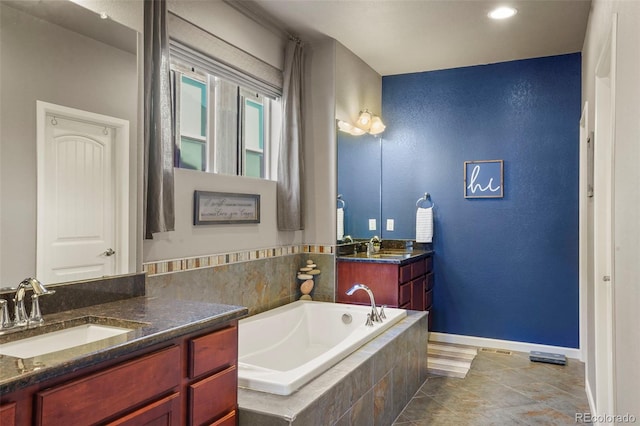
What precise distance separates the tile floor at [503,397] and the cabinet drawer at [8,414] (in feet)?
7.01

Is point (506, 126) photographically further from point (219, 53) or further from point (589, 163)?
point (219, 53)

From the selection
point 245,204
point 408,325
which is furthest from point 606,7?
point 245,204

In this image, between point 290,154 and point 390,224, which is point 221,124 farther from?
point 390,224

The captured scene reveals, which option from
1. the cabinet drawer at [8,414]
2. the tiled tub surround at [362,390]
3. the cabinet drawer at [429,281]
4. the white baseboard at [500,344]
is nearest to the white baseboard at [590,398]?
the white baseboard at [500,344]

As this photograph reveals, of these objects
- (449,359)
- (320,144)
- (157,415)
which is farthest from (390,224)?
(157,415)

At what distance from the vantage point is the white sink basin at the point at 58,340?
4.82ft

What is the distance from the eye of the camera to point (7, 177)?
5.51 ft

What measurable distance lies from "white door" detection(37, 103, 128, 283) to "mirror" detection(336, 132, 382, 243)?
7.04ft

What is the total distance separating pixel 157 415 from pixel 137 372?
0.18 m

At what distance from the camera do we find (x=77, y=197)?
1907 millimetres

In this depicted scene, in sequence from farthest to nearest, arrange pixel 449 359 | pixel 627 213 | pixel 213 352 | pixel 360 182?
1. pixel 360 182
2. pixel 449 359
3. pixel 213 352
4. pixel 627 213

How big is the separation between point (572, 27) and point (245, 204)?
267 centimetres

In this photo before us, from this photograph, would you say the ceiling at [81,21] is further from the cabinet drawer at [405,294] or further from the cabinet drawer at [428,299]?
the cabinet drawer at [428,299]

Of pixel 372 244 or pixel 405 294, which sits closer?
pixel 405 294
